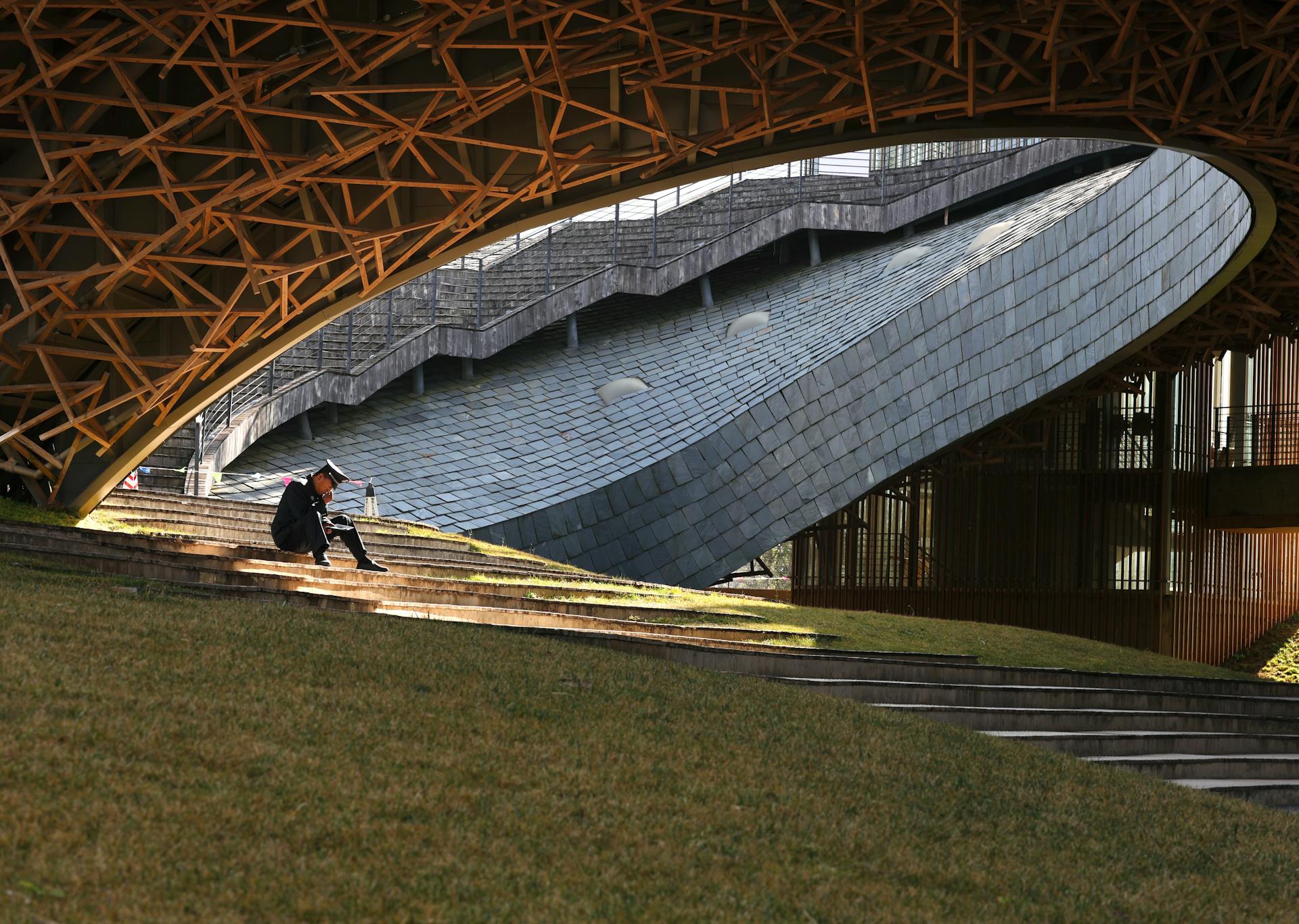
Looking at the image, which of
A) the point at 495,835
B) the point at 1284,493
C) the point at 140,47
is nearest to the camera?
the point at 495,835

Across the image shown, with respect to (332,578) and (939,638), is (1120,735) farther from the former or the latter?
(332,578)

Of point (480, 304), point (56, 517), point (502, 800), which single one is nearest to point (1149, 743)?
point (502, 800)

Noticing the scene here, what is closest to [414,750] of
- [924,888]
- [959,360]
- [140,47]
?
[924,888]

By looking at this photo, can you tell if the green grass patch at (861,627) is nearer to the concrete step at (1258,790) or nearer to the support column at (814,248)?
the concrete step at (1258,790)

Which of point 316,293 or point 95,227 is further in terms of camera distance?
point 316,293

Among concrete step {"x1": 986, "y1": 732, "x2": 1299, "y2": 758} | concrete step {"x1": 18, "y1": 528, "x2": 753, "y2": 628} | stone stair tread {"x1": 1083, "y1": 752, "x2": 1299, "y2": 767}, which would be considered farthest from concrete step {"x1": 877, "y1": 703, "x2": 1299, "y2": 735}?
concrete step {"x1": 18, "y1": 528, "x2": 753, "y2": 628}

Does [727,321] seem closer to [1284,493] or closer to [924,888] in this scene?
[1284,493]

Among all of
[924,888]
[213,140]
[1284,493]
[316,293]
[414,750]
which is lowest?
[924,888]

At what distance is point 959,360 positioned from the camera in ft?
67.7

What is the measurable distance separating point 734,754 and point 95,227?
888 cm

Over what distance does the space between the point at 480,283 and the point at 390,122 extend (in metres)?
12.7

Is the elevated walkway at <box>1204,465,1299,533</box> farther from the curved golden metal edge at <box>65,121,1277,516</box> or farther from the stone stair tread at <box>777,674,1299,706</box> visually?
the stone stair tread at <box>777,674,1299,706</box>

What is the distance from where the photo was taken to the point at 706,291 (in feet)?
84.5

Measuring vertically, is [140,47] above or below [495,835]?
above
